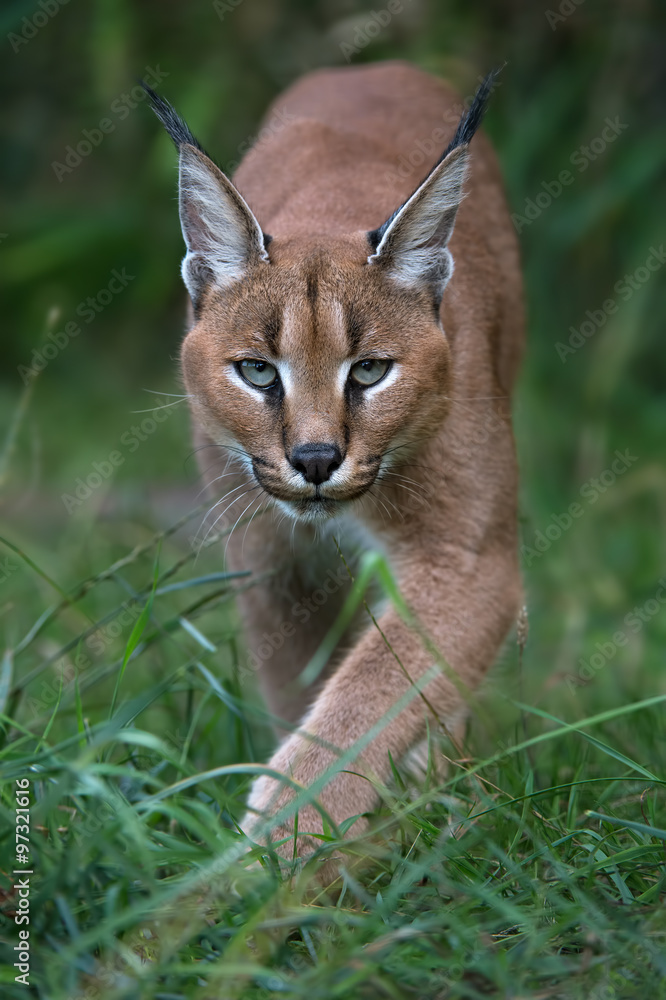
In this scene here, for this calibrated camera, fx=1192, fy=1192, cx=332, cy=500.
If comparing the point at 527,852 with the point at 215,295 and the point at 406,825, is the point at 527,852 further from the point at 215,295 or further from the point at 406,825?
the point at 215,295

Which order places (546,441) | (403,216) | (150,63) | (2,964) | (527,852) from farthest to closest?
(150,63)
(546,441)
(403,216)
(527,852)
(2,964)

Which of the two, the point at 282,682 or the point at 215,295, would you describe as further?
the point at 282,682

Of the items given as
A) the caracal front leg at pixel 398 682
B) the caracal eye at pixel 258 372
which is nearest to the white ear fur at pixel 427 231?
the caracal eye at pixel 258 372

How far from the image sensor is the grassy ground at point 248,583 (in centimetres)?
278

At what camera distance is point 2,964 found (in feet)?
8.82

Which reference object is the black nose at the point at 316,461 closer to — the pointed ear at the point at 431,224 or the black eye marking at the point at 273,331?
the black eye marking at the point at 273,331

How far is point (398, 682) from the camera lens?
13.2 feet

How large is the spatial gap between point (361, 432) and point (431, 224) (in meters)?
0.75

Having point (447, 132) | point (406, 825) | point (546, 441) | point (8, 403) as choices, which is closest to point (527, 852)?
point (406, 825)

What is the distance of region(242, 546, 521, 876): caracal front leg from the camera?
382 centimetres

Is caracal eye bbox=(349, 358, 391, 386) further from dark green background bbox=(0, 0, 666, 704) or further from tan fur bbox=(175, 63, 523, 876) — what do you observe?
dark green background bbox=(0, 0, 666, 704)

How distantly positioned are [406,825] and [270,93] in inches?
290

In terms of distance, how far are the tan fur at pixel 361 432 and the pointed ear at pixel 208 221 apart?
0.05 meters

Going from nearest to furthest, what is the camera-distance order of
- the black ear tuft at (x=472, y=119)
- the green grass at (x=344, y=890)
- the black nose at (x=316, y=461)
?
the green grass at (x=344, y=890) < the black nose at (x=316, y=461) < the black ear tuft at (x=472, y=119)
